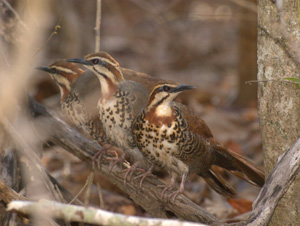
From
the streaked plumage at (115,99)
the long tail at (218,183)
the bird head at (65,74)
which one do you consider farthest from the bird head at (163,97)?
Answer: the bird head at (65,74)

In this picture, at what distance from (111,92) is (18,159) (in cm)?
94

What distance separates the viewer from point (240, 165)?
3.77 m

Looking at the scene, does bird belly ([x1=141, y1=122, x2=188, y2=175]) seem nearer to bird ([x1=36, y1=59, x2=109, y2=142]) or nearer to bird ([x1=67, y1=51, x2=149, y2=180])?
bird ([x1=67, y1=51, x2=149, y2=180])

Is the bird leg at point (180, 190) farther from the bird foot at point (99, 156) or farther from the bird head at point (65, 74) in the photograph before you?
the bird head at point (65, 74)

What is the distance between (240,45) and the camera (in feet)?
25.0

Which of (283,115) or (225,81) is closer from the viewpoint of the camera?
(283,115)

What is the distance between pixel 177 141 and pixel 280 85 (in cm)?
75

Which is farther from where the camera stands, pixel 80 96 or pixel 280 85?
pixel 80 96

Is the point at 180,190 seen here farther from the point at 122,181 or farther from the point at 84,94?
the point at 84,94

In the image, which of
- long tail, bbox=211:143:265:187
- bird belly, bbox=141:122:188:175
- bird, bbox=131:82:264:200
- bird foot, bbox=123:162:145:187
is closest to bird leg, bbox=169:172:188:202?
bird, bbox=131:82:264:200

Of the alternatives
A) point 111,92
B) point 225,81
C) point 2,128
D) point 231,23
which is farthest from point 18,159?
point 231,23

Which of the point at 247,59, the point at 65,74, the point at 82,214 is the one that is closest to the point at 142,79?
the point at 65,74

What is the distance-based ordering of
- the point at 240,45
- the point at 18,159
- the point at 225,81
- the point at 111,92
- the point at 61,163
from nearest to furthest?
the point at 111,92 → the point at 18,159 → the point at 61,163 → the point at 240,45 → the point at 225,81

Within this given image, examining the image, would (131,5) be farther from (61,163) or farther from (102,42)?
(61,163)
